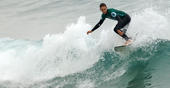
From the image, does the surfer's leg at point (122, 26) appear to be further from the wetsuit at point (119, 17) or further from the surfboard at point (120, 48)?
the surfboard at point (120, 48)

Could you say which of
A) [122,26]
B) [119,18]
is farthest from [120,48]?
[119,18]

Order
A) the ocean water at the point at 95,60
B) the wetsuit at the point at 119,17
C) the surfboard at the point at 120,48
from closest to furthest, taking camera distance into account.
Answer: the ocean water at the point at 95,60
the wetsuit at the point at 119,17
the surfboard at the point at 120,48

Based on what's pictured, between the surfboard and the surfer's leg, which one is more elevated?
the surfer's leg

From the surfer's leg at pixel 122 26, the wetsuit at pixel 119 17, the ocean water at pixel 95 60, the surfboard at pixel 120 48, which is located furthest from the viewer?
the surfboard at pixel 120 48

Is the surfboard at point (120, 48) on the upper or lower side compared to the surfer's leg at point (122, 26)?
lower

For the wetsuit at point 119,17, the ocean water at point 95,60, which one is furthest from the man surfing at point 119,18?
the ocean water at point 95,60

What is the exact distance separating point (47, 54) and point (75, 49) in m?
0.97

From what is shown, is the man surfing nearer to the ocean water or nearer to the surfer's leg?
the surfer's leg

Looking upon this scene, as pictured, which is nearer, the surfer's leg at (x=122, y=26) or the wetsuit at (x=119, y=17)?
the wetsuit at (x=119, y=17)

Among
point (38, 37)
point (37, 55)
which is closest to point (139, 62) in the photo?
point (37, 55)

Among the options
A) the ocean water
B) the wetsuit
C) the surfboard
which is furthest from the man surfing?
the ocean water

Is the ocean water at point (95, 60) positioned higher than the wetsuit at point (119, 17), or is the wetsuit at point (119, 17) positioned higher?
the wetsuit at point (119, 17)

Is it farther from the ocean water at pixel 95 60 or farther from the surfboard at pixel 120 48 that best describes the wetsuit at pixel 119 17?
the ocean water at pixel 95 60

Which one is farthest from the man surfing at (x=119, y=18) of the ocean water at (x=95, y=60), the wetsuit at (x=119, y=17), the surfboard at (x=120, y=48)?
the ocean water at (x=95, y=60)
